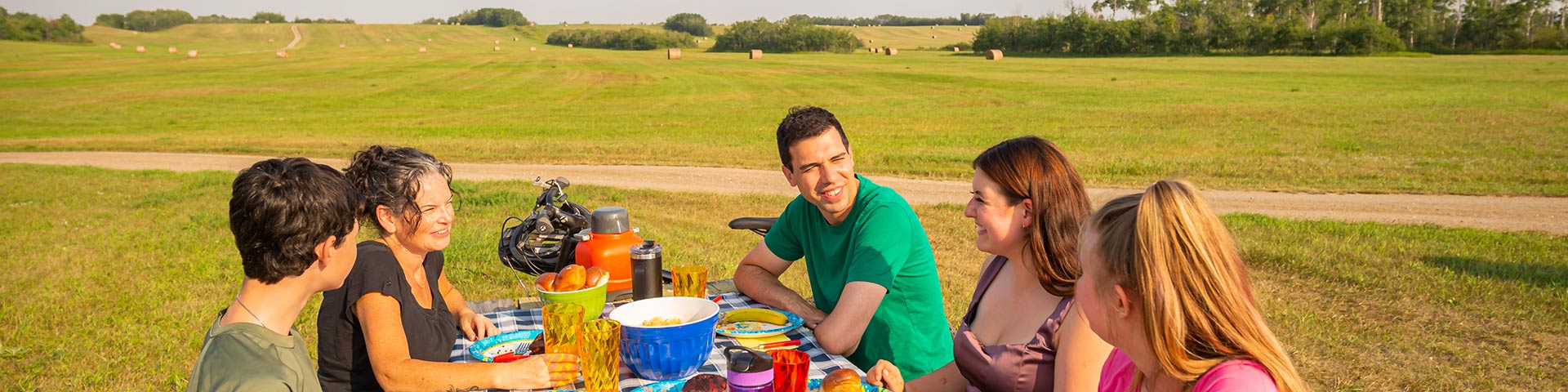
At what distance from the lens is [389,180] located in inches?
122

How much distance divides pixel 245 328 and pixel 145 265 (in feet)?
22.9

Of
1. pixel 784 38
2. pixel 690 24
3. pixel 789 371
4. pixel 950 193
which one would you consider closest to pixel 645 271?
pixel 789 371

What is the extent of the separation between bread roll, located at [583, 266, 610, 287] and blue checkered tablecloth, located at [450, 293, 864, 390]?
300 millimetres

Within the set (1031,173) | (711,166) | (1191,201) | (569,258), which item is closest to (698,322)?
(1031,173)

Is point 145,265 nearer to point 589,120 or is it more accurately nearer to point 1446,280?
point 1446,280

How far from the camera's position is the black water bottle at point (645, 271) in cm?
356

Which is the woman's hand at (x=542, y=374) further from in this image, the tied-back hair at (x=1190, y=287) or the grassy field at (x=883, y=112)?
the grassy field at (x=883, y=112)

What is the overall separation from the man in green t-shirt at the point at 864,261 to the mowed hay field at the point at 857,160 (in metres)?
2.93

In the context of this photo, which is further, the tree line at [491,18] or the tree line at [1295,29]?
the tree line at [491,18]

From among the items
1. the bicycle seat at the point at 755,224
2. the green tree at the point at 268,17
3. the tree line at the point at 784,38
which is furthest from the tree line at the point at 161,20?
Answer: the bicycle seat at the point at 755,224

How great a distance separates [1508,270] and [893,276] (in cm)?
646

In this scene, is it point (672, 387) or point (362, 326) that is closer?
point (672, 387)

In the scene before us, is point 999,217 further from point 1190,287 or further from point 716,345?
point 1190,287

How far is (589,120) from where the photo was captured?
23.9 meters
